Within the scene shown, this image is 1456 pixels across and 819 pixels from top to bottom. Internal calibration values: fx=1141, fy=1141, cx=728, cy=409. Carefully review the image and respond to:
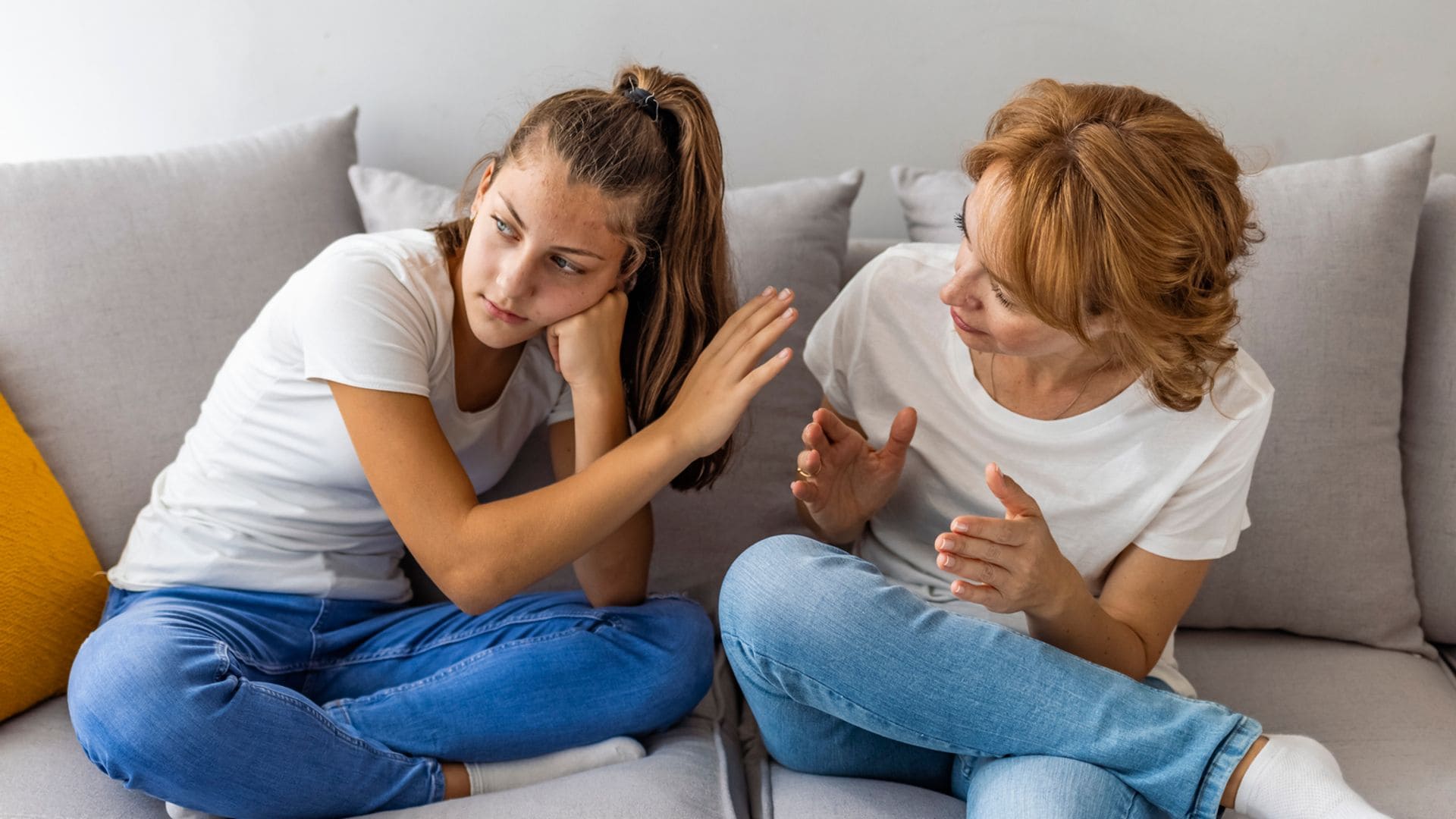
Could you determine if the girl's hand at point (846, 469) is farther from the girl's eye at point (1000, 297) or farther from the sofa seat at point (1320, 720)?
the sofa seat at point (1320, 720)

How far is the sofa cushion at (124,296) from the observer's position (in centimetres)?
141

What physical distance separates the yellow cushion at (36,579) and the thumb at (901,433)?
0.96 m

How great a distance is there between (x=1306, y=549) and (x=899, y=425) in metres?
0.64

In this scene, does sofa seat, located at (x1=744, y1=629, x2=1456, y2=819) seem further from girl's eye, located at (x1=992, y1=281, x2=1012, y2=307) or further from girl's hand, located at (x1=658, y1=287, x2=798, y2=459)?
girl's eye, located at (x1=992, y1=281, x2=1012, y2=307)

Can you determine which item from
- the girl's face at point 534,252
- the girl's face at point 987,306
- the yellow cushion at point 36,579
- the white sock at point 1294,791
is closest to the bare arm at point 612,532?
the girl's face at point 534,252

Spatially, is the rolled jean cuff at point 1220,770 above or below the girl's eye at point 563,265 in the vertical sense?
below

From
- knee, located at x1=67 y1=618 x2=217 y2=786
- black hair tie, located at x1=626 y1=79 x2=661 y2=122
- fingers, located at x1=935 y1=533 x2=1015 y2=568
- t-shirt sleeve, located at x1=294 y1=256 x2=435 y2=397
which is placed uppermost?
black hair tie, located at x1=626 y1=79 x2=661 y2=122

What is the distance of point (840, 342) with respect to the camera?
1352 mm

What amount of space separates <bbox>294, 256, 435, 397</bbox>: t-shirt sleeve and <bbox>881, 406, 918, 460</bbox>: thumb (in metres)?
0.50

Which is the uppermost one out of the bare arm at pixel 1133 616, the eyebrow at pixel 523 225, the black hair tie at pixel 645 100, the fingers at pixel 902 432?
the black hair tie at pixel 645 100

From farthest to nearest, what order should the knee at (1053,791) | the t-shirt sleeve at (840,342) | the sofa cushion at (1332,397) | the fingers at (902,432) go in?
the sofa cushion at (1332,397) → the t-shirt sleeve at (840,342) → the fingers at (902,432) → the knee at (1053,791)

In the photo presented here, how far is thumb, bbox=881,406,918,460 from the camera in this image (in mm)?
1213

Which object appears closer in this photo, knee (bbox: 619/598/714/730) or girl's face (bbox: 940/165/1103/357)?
girl's face (bbox: 940/165/1103/357)

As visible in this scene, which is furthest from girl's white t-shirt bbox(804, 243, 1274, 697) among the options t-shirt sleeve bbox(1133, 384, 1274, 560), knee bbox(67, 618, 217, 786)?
knee bbox(67, 618, 217, 786)
